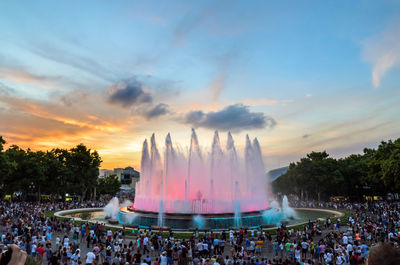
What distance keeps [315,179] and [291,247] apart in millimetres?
62266

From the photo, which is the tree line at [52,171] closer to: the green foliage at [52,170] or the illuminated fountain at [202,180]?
the green foliage at [52,170]

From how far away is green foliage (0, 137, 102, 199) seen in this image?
57.9m

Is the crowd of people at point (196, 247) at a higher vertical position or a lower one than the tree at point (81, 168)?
lower

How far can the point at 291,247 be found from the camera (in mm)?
19594

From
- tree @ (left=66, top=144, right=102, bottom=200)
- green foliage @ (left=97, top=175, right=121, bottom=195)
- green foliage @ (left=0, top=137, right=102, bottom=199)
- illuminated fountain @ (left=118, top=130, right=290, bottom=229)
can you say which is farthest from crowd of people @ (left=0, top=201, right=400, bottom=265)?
green foliage @ (left=97, top=175, right=121, bottom=195)

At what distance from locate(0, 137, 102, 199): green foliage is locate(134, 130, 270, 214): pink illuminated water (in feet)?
104

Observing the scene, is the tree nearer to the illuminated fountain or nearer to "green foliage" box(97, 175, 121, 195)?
"green foliage" box(97, 175, 121, 195)

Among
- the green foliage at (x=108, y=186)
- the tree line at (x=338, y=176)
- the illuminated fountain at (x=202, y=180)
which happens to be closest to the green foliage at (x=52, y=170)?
the green foliage at (x=108, y=186)

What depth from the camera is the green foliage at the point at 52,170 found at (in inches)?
2280

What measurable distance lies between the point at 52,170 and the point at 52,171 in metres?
0.28

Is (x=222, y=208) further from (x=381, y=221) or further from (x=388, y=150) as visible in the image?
(x=388, y=150)

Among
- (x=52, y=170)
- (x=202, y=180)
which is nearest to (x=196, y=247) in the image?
(x=202, y=180)

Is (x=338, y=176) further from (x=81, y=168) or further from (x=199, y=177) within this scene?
(x=81, y=168)

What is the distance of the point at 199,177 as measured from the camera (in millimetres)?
39406
